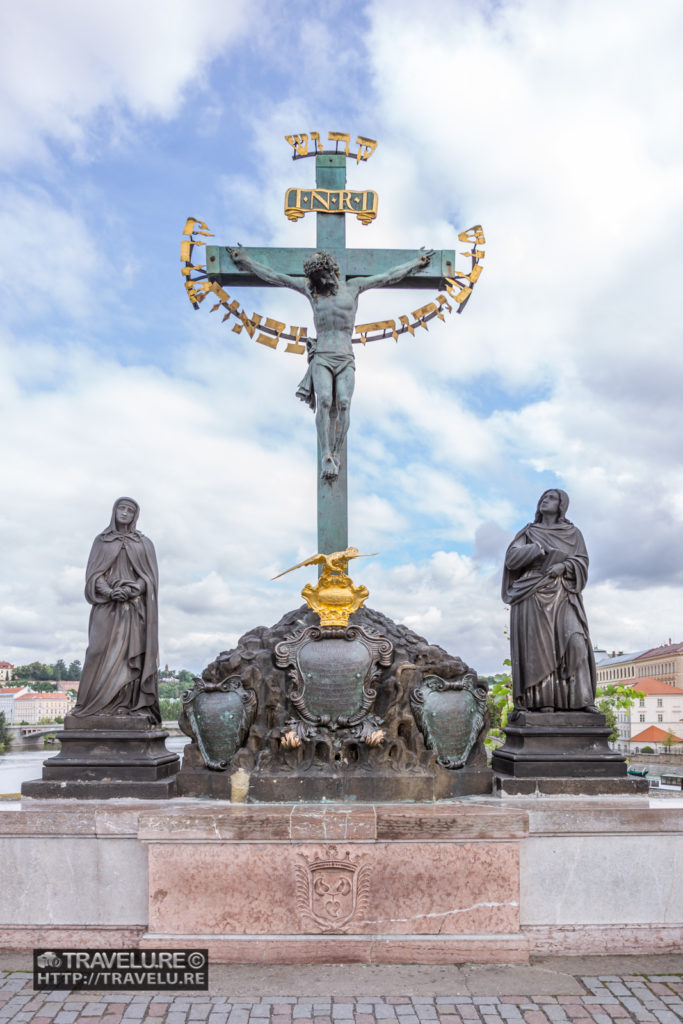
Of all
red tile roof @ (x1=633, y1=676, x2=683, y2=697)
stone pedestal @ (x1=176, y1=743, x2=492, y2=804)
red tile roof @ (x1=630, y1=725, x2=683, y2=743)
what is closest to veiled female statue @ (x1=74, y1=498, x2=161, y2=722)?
stone pedestal @ (x1=176, y1=743, x2=492, y2=804)

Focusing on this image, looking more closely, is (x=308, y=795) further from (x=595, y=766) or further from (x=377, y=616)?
(x=595, y=766)

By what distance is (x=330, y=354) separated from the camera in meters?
8.78

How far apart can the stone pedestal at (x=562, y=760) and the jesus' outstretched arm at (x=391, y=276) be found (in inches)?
199

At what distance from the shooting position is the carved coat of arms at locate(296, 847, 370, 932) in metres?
5.72

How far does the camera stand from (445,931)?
5.75m

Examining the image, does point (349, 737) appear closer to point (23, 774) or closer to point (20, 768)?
point (23, 774)

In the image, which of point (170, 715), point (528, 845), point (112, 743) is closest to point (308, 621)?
point (112, 743)

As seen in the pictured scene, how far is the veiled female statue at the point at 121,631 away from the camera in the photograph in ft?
23.0

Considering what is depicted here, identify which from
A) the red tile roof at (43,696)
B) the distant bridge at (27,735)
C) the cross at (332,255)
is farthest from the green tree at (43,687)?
the cross at (332,255)

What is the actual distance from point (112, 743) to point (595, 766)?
414cm

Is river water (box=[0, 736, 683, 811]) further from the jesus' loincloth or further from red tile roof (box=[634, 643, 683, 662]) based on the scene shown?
red tile roof (box=[634, 643, 683, 662])

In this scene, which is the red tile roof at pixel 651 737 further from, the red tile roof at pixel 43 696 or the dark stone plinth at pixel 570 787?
the dark stone plinth at pixel 570 787

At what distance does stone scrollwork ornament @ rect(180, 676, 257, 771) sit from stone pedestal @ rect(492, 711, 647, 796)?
2.26 meters

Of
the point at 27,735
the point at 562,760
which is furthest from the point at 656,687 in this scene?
the point at 562,760
